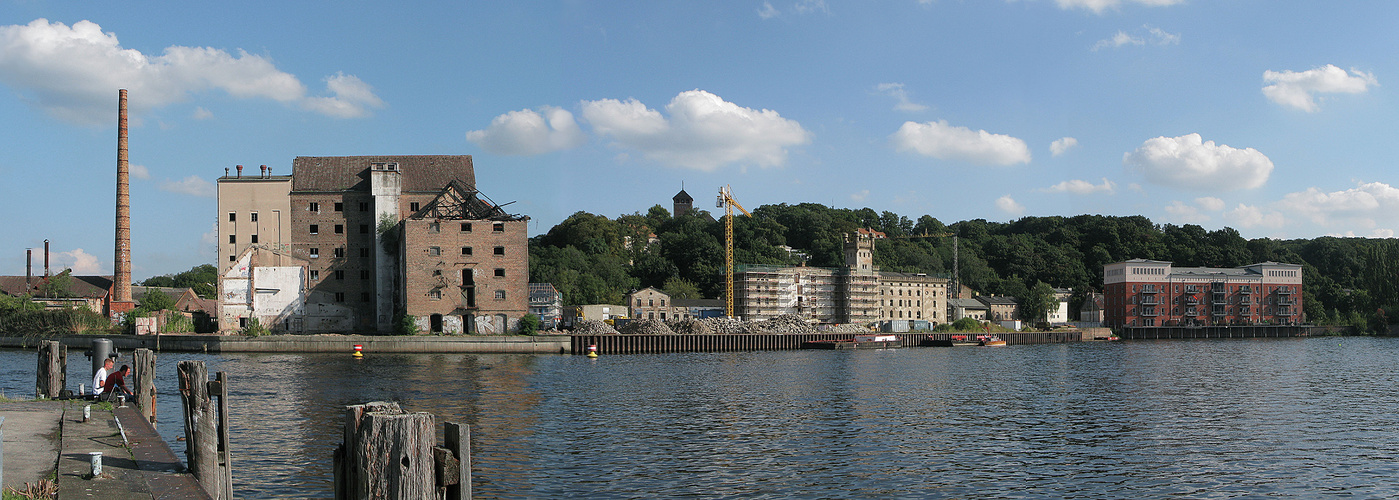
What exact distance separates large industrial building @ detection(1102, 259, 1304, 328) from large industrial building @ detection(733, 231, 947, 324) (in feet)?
85.7

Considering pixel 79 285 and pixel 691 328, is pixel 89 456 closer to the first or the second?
pixel 691 328

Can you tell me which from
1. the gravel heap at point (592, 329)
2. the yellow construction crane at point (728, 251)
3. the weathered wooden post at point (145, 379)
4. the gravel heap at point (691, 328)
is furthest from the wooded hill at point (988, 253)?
the weathered wooden post at point (145, 379)

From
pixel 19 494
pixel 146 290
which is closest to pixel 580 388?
pixel 19 494

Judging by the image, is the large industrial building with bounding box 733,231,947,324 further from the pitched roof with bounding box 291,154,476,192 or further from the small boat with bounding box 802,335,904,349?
the pitched roof with bounding box 291,154,476,192

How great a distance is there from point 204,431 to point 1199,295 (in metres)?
159

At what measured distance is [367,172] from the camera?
3425 inches

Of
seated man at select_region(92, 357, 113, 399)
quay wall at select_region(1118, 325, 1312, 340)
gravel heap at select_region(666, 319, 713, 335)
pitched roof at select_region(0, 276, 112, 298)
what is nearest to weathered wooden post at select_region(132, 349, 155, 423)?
seated man at select_region(92, 357, 113, 399)

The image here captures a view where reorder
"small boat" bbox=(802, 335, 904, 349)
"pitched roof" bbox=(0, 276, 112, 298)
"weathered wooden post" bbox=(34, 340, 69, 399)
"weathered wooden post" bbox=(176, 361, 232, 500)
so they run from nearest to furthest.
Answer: "weathered wooden post" bbox=(176, 361, 232, 500)
"weathered wooden post" bbox=(34, 340, 69, 399)
"small boat" bbox=(802, 335, 904, 349)
"pitched roof" bbox=(0, 276, 112, 298)

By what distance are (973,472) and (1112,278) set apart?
13944cm

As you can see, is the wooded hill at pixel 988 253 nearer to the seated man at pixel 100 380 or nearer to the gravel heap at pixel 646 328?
the gravel heap at pixel 646 328

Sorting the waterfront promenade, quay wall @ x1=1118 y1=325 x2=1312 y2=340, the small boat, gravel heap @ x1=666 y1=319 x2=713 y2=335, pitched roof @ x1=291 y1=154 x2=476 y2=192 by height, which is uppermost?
pitched roof @ x1=291 y1=154 x2=476 y2=192

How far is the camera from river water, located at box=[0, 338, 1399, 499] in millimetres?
21484

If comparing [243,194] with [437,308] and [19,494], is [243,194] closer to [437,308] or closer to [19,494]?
[437,308]

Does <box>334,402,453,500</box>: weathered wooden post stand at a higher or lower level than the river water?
higher
